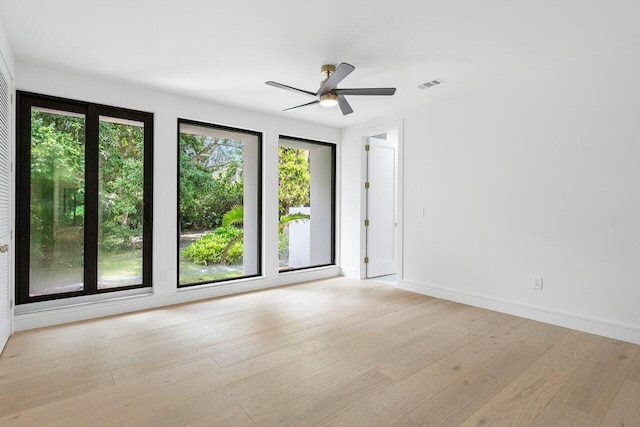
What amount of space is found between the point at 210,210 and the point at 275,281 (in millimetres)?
1370

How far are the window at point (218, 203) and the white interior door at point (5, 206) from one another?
1.64 m

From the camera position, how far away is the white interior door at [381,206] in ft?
17.5

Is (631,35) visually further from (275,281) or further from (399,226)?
(275,281)

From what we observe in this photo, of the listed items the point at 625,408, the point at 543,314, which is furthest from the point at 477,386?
the point at 543,314

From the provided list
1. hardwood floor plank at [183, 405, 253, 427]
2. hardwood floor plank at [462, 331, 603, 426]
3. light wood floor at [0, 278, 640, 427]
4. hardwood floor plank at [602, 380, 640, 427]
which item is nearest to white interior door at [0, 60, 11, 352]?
light wood floor at [0, 278, 640, 427]

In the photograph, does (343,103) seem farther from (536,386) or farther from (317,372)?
(536,386)

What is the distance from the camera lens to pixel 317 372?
227cm

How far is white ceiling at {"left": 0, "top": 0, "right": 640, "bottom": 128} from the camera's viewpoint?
7.27ft

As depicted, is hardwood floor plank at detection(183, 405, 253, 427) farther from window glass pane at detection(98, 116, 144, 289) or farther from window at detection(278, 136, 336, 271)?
window at detection(278, 136, 336, 271)

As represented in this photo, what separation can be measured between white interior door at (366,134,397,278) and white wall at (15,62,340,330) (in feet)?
3.79

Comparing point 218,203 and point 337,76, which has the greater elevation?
point 337,76

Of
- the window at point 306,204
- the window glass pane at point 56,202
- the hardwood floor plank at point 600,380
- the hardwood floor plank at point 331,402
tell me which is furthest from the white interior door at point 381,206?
the window glass pane at point 56,202

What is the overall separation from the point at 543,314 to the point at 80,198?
4818 mm

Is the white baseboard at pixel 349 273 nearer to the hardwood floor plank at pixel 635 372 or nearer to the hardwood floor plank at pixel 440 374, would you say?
the hardwood floor plank at pixel 440 374
